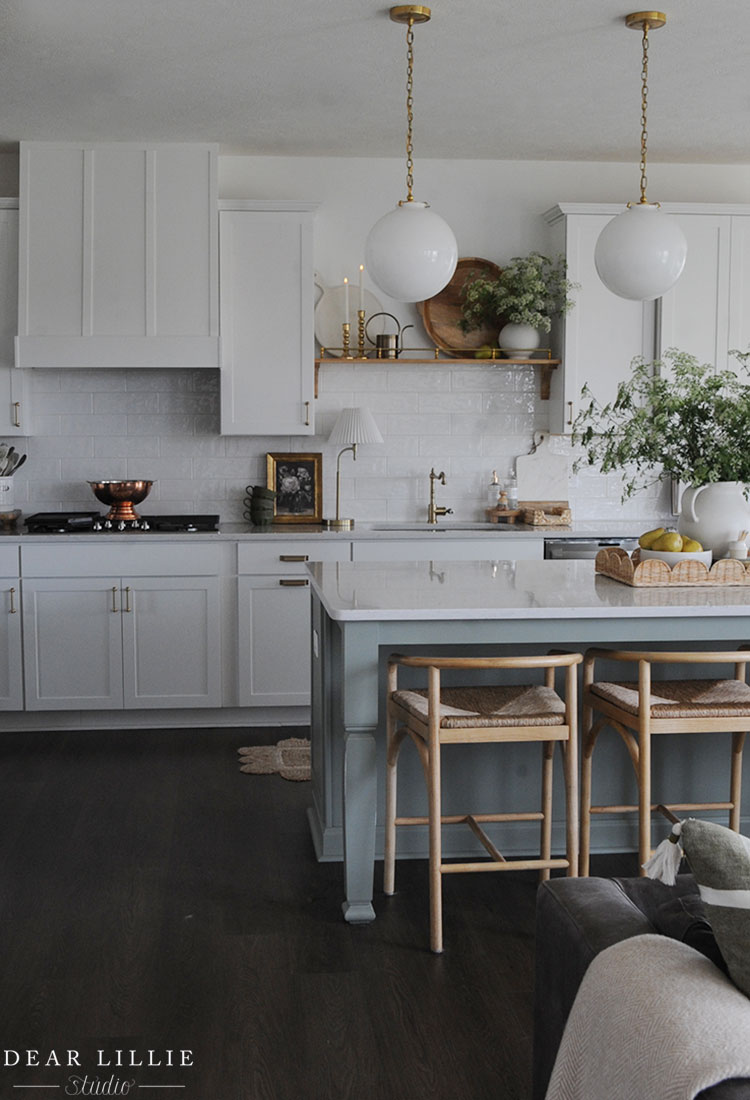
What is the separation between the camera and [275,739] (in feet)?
17.2

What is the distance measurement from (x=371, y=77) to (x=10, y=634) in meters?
2.93

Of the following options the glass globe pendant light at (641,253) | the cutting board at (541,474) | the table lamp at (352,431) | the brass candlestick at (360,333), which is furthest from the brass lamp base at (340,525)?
the glass globe pendant light at (641,253)

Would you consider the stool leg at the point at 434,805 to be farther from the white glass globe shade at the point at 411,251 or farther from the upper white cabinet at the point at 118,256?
the upper white cabinet at the point at 118,256

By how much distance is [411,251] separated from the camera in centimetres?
339

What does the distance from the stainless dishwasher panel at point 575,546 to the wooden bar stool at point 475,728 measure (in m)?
2.07

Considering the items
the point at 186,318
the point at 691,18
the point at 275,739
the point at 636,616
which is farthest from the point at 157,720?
the point at 691,18

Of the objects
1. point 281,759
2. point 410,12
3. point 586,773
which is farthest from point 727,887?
point 281,759

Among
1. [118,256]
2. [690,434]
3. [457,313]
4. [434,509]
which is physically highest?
[118,256]

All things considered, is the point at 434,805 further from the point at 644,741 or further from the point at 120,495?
the point at 120,495

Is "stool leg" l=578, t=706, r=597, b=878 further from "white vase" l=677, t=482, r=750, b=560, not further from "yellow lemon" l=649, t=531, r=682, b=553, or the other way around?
"white vase" l=677, t=482, r=750, b=560

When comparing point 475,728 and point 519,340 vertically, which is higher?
point 519,340

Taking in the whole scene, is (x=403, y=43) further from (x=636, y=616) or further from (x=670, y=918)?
(x=670, y=918)

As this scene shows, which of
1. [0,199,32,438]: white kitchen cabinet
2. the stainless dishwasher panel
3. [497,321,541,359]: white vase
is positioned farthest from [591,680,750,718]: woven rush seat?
[0,199,32,438]: white kitchen cabinet

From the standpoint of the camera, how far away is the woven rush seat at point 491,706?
2.97 meters
